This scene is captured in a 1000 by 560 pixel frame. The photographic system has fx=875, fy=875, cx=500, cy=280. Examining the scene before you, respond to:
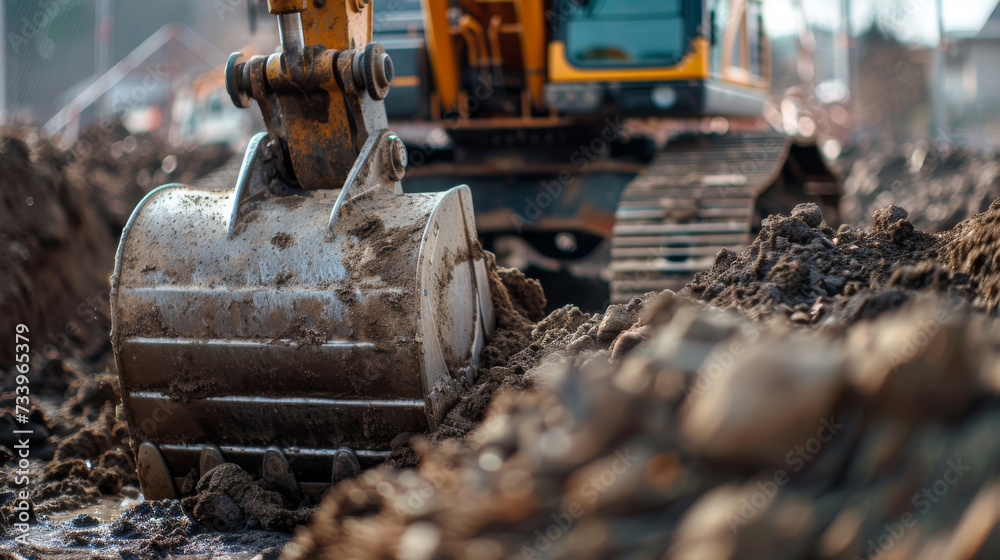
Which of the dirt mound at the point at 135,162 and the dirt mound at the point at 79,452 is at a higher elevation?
the dirt mound at the point at 135,162

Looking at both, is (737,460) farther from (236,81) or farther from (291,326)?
(236,81)

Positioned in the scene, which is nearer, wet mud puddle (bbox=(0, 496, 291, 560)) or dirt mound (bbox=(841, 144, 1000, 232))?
wet mud puddle (bbox=(0, 496, 291, 560))

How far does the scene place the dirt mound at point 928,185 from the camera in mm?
8938

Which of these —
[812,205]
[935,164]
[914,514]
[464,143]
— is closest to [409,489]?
[914,514]

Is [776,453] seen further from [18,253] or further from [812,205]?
[18,253]

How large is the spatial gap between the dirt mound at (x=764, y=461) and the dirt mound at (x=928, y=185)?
7.08m

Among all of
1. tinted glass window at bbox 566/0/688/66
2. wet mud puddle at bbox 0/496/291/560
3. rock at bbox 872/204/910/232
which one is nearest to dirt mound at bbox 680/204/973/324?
rock at bbox 872/204/910/232

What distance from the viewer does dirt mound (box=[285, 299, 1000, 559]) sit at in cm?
121

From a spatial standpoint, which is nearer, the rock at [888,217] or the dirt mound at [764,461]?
the dirt mound at [764,461]

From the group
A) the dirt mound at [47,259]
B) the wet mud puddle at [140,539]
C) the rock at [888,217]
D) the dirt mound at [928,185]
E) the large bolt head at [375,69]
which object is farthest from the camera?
the dirt mound at [928,185]

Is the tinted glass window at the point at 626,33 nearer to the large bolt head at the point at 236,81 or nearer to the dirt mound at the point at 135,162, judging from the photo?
the large bolt head at the point at 236,81

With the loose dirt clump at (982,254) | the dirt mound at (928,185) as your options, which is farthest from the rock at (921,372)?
the dirt mound at (928,185)

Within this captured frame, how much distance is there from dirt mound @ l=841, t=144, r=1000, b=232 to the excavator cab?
6.28 meters

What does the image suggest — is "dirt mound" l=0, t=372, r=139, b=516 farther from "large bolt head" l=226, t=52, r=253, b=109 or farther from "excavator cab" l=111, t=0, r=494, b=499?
"large bolt head" l=226, t=52, r=253, b=109
